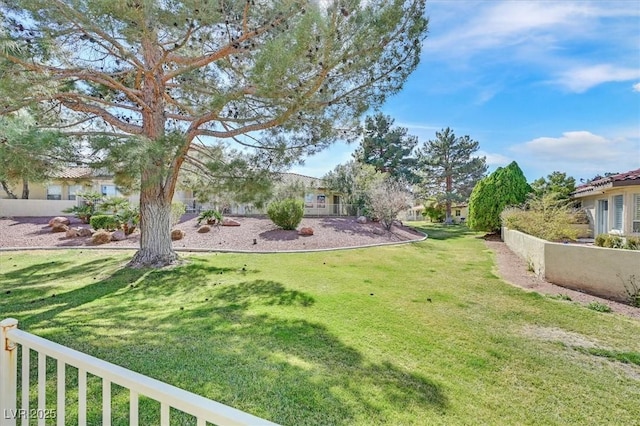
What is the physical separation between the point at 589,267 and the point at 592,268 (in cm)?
7

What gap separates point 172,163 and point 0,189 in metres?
24.5

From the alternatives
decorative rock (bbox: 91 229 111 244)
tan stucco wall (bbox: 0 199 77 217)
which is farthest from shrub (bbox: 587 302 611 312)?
tan stucco wall (bbox: 0 199 77 217)

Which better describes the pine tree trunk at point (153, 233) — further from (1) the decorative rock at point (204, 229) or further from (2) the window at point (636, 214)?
(2) the window at point (636, 214)

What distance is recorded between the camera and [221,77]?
1049 centimetres

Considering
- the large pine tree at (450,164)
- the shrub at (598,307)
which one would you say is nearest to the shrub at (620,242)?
the shrub at (598,307)

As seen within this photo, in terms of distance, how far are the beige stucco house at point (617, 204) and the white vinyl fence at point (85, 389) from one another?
15674mm

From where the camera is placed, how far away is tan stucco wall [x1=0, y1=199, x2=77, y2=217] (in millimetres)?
21464

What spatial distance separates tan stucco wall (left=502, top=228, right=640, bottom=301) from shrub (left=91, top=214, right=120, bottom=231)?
59.2 feet

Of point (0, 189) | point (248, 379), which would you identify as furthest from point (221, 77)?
point (0, 189)

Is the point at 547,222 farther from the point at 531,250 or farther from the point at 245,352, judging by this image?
the point at 245,352

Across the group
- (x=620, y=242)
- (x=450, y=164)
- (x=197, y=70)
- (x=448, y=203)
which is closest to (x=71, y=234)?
(x=197, y=70)

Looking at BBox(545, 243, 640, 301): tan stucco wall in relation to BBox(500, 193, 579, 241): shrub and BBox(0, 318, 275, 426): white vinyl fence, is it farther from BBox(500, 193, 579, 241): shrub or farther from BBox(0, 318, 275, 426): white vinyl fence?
BBox(0, 318, 275, 426): white vinyl fence

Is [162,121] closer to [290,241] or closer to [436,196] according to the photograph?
[290,241]

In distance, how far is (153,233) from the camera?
10461 mm
